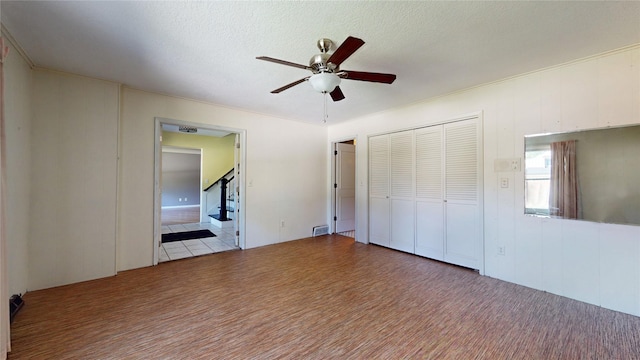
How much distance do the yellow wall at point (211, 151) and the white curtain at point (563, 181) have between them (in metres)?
7.21

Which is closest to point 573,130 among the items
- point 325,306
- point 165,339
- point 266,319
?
point 325,306

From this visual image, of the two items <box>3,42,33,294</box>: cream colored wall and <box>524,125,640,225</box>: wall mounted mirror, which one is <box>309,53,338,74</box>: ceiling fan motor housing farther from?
<box>3,42,33,294</box>: cream colored wall

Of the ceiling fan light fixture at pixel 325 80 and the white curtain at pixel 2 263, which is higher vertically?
the ceiling fan light fixture at pixel 325 80

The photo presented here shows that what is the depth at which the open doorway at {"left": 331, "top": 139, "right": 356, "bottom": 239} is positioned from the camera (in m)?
5.65

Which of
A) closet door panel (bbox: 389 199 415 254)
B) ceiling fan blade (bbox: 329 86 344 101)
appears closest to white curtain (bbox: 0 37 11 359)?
ceiling fan blade (bbox: 329 86 344 101)

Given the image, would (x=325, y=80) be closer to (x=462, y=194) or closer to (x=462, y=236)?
(x=462, y=194)

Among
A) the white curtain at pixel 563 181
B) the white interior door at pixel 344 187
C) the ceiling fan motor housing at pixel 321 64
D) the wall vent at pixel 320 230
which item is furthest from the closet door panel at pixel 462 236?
the ceiling fan motor housing at pixel 321 64

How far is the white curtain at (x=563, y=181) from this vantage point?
259 cm

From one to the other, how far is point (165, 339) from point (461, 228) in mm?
3700

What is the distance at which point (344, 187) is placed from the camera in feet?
19.1

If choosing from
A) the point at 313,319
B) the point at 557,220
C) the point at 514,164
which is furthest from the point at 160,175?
the point at 557,220

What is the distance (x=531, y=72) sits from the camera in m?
2.81

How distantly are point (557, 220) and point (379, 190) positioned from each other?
2464 millimetres

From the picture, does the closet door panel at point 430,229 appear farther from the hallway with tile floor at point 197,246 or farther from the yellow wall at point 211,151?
the yellow wall at point 211,151
